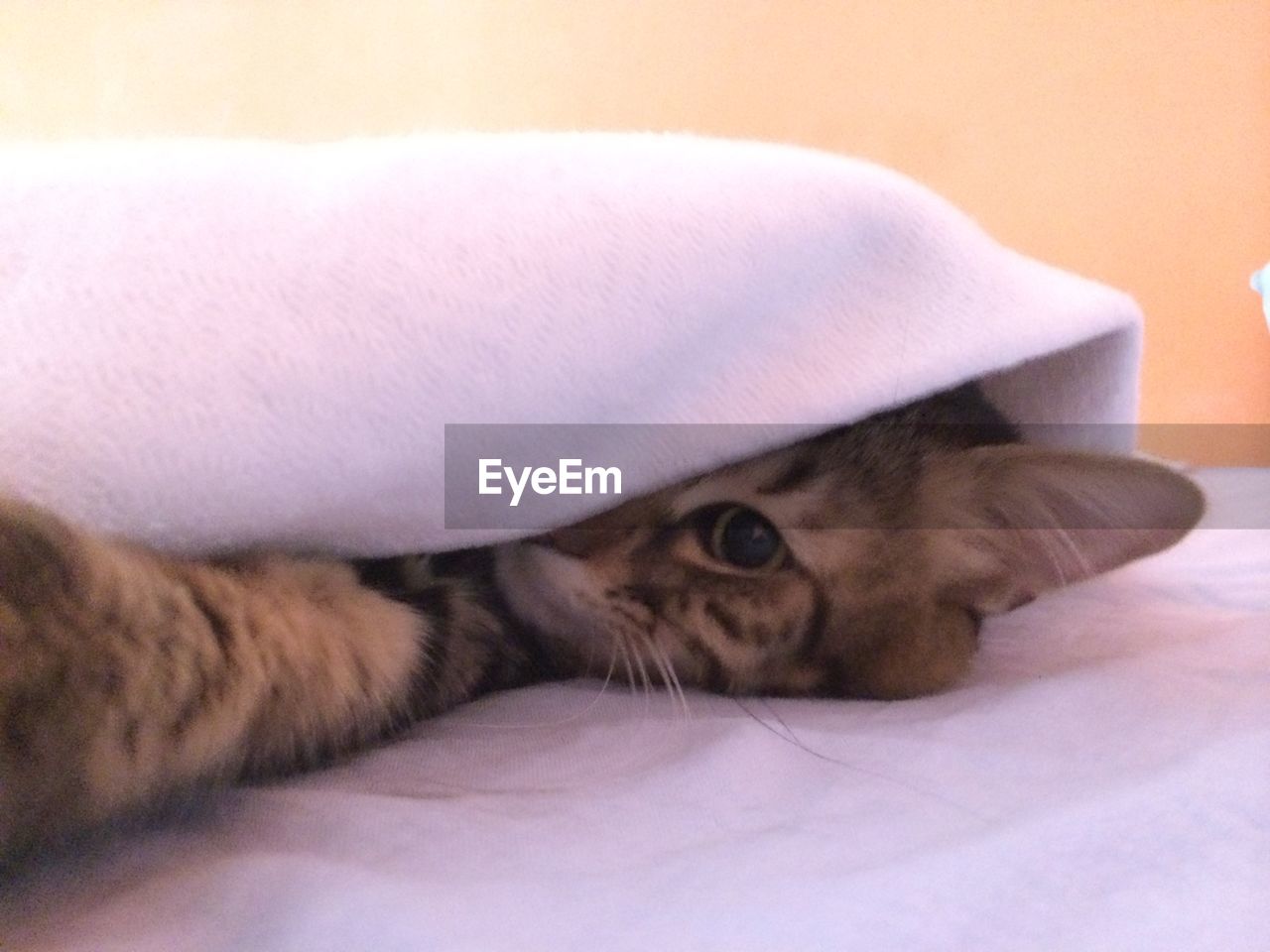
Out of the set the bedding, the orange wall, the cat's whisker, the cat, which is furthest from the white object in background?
the cat's whisker

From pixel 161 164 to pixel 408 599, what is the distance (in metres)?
0.29

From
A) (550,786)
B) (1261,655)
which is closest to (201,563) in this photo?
(550,786)

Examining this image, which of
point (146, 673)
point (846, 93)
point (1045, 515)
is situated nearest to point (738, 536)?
point (1045, 515)

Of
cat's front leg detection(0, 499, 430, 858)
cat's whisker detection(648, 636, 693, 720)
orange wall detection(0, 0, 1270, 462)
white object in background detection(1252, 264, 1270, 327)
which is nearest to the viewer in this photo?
cat's front leg detection(0, 499, 430, 858)

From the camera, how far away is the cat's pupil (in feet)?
2.41

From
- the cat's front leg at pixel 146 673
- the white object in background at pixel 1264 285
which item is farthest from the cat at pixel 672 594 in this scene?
the white object in background at pixel 1264 285

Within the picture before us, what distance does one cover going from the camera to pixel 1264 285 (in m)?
1.87

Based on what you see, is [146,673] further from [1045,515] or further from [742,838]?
[1045,515]

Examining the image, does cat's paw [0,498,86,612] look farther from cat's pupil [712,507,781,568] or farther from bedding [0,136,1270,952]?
cat's pupil [712,507,781,568]

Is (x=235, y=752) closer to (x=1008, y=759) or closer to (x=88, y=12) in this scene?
(x=1008, y=759)

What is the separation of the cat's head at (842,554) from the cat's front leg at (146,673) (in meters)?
→ 0.24

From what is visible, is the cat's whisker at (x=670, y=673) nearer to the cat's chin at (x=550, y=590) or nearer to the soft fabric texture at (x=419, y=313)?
the cat's chin at (x=550, y=590)

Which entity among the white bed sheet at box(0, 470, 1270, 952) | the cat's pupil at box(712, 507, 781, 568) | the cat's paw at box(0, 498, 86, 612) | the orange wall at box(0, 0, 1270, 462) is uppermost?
the orange wall at box(0, 0, 1270, 462)

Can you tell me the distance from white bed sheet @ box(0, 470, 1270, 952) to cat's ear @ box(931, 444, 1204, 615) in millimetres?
130
